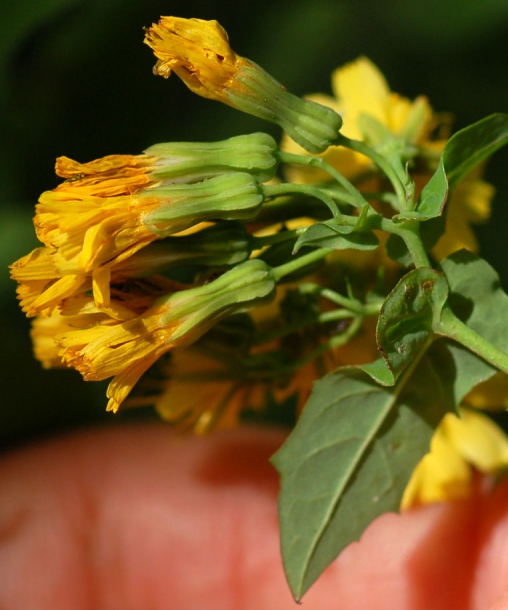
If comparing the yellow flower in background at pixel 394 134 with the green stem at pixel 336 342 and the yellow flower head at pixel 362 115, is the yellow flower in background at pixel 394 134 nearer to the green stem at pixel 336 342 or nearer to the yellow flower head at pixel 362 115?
the yellow flower head at pixel 362 115

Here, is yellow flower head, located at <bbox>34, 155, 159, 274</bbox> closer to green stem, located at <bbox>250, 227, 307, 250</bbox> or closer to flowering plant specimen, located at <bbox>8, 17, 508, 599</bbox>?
flowering plant specimen, located at <bbox>8, 17, 508, 599</bbox>

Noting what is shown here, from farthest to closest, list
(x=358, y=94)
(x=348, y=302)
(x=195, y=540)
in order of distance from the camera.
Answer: (x=195, y=540)
(x=358, y=94)
(x=348, y=302)

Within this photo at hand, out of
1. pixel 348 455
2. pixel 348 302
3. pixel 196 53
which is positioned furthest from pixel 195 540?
pixel 196 53

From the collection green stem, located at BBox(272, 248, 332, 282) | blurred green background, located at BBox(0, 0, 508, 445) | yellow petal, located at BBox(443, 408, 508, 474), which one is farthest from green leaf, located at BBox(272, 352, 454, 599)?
blurred green background, located at BBox(0, 0, 508, 445)

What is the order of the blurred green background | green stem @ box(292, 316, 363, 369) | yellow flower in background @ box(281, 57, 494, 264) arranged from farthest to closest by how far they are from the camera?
1. the blurred green background
2. yellow flower in background @ box(281, 57, 494, 264)
3. green stem @ box(292, 316, 363, 369)

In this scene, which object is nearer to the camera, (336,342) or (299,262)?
(299,262)

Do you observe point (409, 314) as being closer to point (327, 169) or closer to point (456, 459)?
point (327, 169)
